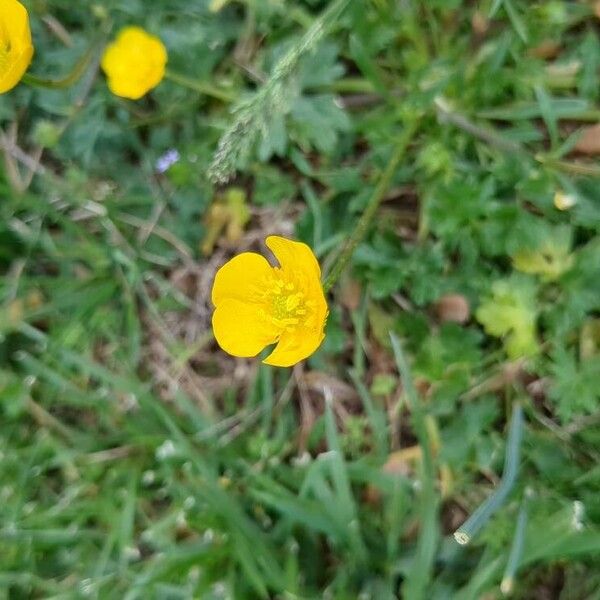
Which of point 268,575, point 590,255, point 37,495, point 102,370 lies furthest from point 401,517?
point 37,495

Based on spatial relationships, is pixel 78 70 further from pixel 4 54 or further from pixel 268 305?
pixel 268 305

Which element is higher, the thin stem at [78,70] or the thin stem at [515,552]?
the thin stem at [78,70]

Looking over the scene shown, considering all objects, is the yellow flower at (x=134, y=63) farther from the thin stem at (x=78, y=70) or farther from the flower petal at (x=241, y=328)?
the flower petal at (x=241, y=328)

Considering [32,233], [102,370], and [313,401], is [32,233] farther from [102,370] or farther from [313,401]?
[313,401]

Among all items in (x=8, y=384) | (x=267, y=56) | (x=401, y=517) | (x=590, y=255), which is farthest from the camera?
(x=8, y=384)

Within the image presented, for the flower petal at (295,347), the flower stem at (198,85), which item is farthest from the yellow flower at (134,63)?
the flower petal at (295,347)

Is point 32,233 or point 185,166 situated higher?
point 185,166
